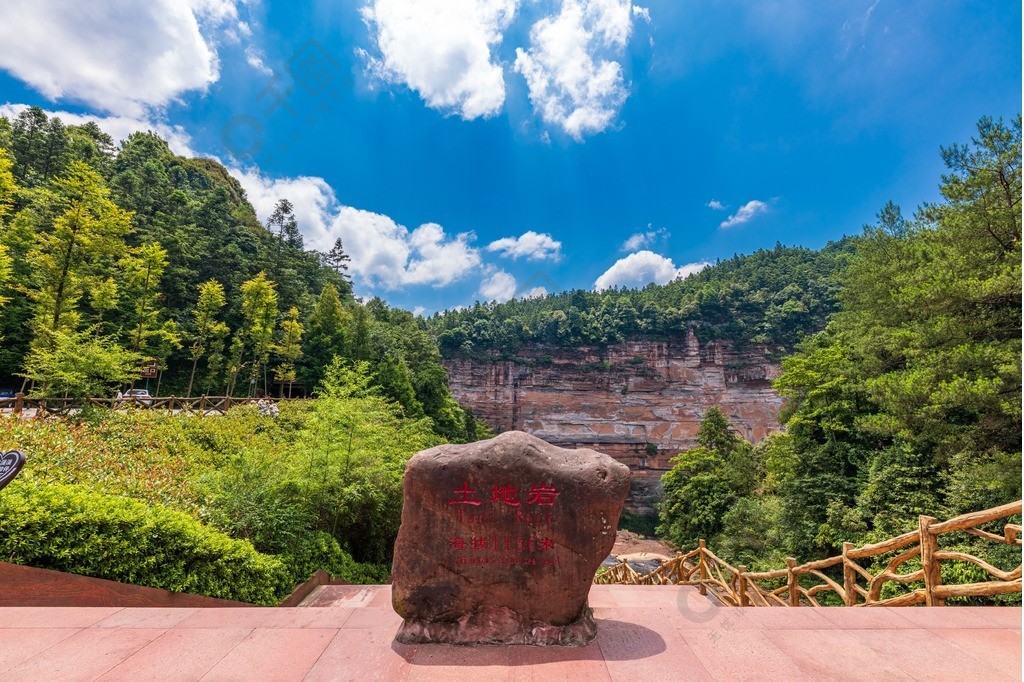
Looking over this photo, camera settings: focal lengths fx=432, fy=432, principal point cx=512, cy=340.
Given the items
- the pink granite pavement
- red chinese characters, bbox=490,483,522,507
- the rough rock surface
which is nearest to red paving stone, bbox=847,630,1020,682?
the pink granite pavement

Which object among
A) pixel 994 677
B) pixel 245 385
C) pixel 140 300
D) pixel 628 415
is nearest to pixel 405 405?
pixel 245 385

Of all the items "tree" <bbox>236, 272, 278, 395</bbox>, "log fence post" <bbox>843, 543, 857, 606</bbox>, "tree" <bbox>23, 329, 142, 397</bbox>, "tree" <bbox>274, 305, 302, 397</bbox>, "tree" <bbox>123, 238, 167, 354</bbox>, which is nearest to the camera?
"log fence post" <bbox>843, 543, 857, 606</bbox>

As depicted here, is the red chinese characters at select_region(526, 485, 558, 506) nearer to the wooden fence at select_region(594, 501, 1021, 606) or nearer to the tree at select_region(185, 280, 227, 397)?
the wooden fence at select_region(594, 501, 1021, 606)

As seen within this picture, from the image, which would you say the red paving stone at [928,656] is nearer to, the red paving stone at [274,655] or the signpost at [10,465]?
the red paving stone at [274,655]

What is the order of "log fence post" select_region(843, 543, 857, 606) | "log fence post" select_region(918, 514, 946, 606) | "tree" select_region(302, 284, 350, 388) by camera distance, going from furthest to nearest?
"tree" select_region(302, 284, 350, 388), "log fence post" select_region(843, 543, 857, 606), "log fence post" select_region(918, 514, 946, 606)

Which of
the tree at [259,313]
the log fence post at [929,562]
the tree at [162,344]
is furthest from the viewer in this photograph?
the tree at [259,313]

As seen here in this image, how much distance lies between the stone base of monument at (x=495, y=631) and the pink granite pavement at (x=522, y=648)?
9cm

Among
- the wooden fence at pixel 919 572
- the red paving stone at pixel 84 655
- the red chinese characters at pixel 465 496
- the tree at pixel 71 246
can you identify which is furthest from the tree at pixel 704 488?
the tree at pixel 71 246

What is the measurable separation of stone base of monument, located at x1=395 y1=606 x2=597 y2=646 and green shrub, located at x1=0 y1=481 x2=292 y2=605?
3.28m

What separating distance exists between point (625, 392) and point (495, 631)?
147 ft

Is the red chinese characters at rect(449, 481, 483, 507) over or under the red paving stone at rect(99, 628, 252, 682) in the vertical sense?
over

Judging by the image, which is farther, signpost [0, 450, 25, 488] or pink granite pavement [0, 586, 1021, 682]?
signpost [0, 450, 25, 488]

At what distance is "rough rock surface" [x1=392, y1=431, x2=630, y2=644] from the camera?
2.92 m

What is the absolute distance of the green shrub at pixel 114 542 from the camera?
3898mm
